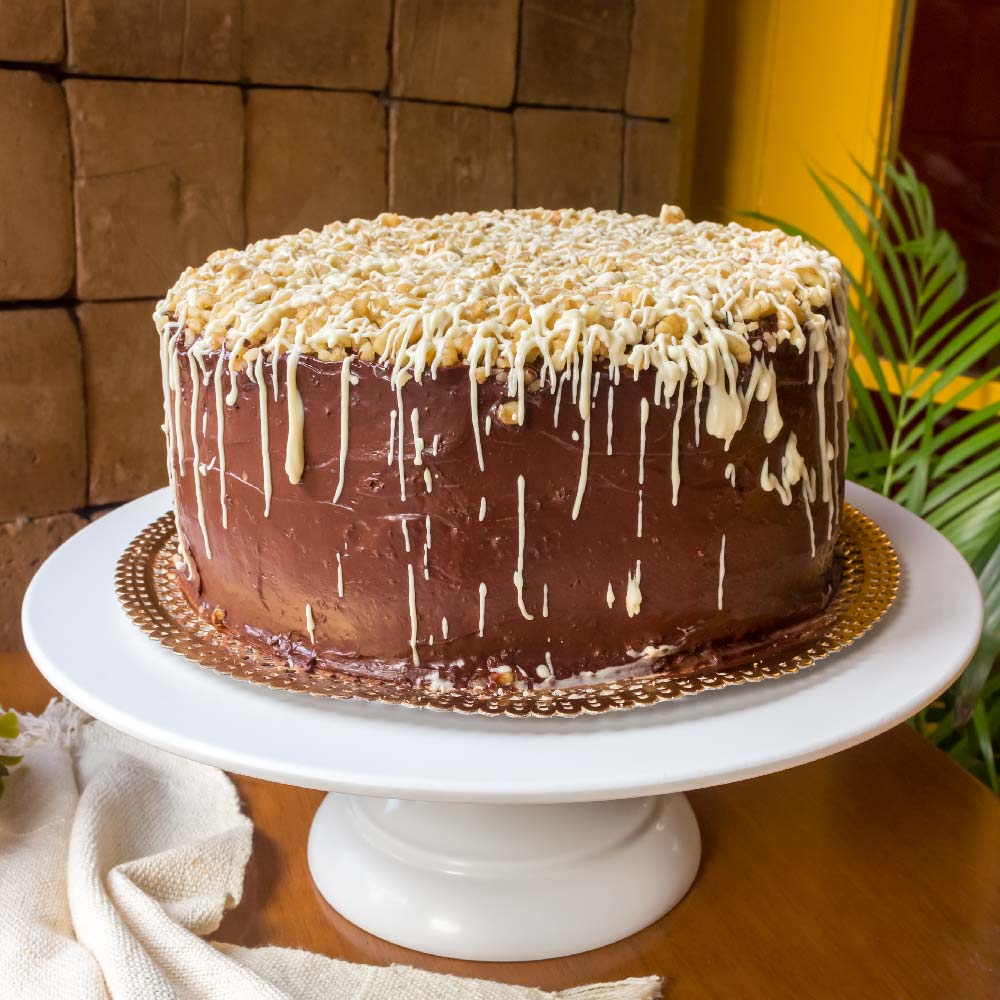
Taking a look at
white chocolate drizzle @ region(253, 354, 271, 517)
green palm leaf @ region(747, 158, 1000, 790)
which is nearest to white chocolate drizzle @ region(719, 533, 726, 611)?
white chocolate drizzle @ region(253, 354, 271, 517)

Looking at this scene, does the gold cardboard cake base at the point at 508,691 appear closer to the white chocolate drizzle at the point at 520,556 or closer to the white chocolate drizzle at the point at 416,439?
the white chocolate drizzle at the point at 520,556

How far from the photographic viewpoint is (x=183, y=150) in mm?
1600

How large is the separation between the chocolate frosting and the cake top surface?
24 millimetres

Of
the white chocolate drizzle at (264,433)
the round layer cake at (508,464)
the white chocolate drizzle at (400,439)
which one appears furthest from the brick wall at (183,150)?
the white chocolate drizzle at (400,439)

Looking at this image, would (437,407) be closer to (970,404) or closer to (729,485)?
(729,485)

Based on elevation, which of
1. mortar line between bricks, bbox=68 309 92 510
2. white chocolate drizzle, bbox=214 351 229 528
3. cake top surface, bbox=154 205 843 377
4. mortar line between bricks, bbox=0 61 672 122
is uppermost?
mortar line between bricks, bbox=0 61 672 122

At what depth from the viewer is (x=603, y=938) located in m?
0.95

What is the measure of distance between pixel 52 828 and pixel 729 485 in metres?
0.71

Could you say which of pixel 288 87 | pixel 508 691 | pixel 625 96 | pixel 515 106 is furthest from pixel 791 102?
pixel 508 691

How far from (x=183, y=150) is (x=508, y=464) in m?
1.03

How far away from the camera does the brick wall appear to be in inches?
59.2

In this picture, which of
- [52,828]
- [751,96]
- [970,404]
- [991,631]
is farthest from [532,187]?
[52,828]

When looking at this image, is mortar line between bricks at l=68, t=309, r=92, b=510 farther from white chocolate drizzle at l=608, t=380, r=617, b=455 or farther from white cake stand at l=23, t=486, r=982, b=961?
white chocolate drizzle at l=608, t=380, r=617, b=455

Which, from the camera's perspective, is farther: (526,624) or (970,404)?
(970,404)
